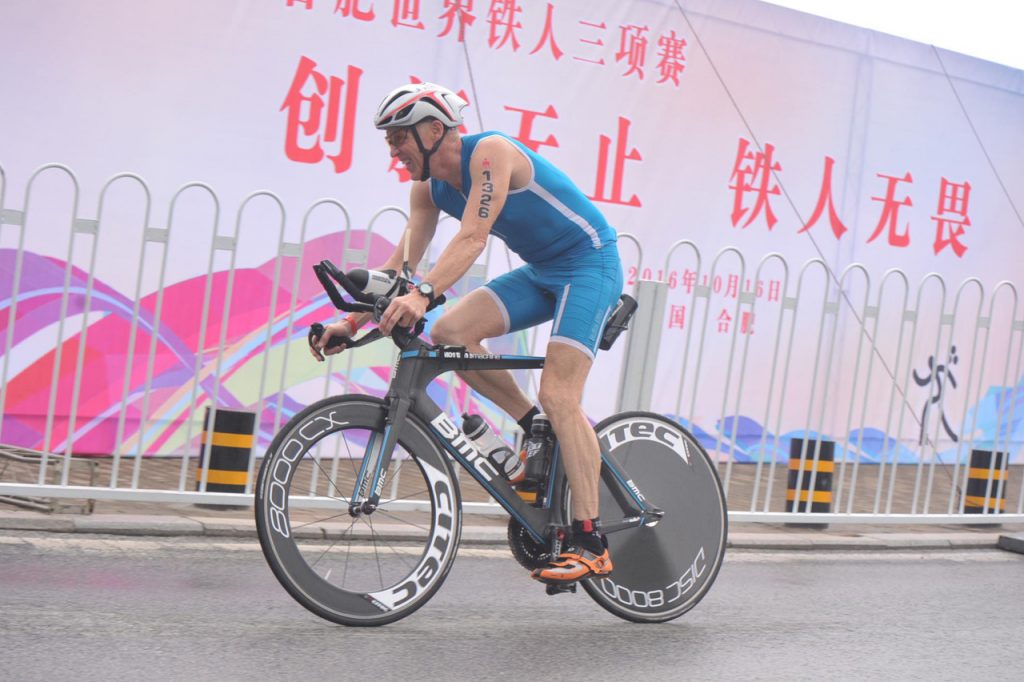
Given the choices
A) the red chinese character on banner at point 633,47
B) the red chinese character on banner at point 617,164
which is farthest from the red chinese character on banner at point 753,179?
the red chinese character on banner at point 633,47

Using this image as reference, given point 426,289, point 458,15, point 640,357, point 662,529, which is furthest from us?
point 458,15

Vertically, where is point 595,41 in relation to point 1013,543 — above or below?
above

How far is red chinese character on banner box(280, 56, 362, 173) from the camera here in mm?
8656

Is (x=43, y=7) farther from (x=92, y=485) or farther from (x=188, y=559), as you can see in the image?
(x=188, y=559)

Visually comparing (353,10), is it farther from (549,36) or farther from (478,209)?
(478,209)

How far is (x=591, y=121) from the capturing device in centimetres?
979

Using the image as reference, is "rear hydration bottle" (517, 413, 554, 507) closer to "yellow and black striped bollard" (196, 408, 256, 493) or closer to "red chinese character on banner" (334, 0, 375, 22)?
"yellow and black striped bollard" (196, 408, 256, 493)

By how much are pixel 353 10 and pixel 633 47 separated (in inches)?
90.0

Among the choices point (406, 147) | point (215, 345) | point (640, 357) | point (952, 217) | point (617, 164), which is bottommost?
point (215, 345)

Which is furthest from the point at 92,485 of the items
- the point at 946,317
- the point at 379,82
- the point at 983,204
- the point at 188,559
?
the point at 983,204

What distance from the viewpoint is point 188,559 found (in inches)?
222

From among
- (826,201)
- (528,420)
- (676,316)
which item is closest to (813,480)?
(676,316)

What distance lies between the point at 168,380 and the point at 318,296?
1134 millimetres

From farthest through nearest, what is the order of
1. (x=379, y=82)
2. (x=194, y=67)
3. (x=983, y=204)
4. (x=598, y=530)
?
(x=983, y=204), (x=379, y=82), (x=194, y=67), (x=598, y=530)
